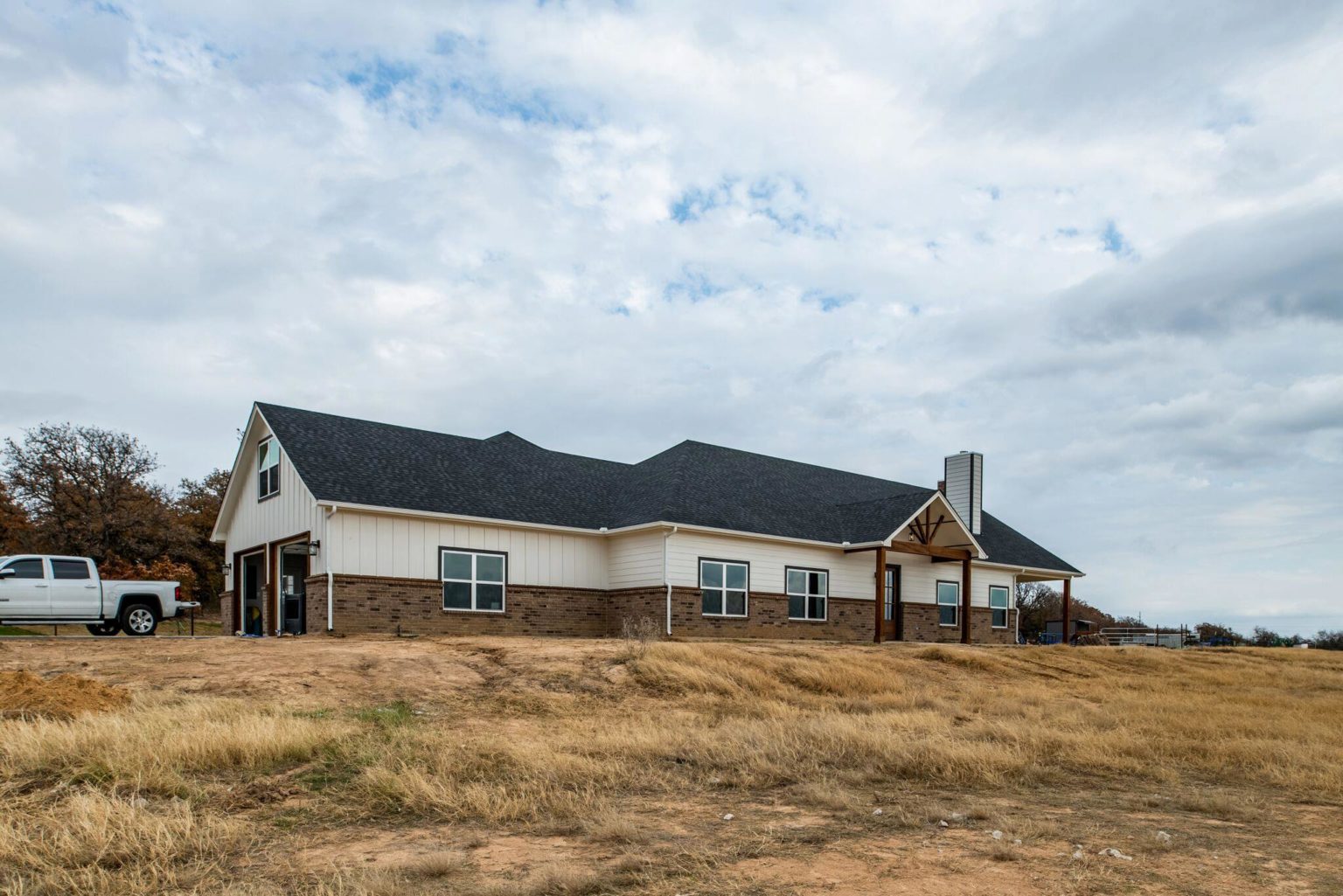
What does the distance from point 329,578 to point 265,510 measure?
5.38 m

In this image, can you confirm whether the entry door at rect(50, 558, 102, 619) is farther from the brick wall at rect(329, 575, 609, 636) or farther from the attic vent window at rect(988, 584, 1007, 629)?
the attic vent window at rect(988, 584, 1007, 629)

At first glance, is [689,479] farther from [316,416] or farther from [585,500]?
[316,416]

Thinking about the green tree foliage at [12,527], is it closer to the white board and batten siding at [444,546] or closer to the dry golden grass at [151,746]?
the white board and batten siding at [444,546]

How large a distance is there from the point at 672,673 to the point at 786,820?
→ 828cm

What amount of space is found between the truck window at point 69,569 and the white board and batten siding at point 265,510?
4.61 metres

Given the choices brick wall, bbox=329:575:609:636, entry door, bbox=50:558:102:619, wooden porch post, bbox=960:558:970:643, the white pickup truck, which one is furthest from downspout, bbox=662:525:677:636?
entry door, bbox=50:558:102:619

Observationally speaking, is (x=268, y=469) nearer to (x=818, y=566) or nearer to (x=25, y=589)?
(x=25, y=589)

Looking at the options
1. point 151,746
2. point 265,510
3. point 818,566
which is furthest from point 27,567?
point 818,566

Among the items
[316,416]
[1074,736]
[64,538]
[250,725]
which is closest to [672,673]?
[1074,736]

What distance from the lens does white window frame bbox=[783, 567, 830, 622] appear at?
30.0 meters

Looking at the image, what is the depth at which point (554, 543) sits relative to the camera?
2759cm

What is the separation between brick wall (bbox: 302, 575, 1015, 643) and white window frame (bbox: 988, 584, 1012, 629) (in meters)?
4.08

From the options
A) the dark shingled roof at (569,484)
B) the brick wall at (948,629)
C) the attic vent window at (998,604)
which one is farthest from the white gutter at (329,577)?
the attic vent window at (998,604)

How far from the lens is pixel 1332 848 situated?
807 cm
